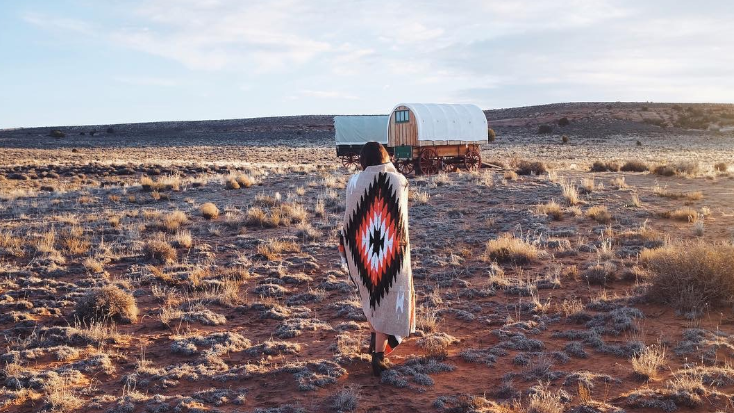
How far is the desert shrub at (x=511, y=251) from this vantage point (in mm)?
9875

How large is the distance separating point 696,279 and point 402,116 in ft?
63.4

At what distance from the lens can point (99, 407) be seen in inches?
189

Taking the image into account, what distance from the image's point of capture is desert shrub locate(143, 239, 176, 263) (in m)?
10.5

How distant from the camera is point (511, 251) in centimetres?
998

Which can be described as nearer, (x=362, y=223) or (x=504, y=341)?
(x=362, y=223)

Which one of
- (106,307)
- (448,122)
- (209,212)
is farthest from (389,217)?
(448,122)

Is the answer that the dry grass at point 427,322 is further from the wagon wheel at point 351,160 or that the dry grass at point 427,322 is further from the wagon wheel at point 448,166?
the wagon wheel at point 351,160

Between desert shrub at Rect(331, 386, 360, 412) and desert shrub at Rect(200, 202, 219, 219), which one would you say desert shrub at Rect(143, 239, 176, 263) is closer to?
desert shrub at Rect(200, 202, 219, 219)

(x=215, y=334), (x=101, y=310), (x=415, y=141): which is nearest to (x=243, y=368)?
(x=215, y=334)

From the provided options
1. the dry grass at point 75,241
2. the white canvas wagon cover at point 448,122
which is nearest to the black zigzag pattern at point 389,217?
the dry grass at point 75,241

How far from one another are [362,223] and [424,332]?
2149 millimetres

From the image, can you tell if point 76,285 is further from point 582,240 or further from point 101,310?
point 582,240

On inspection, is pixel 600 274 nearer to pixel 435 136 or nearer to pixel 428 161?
pixel 435 136

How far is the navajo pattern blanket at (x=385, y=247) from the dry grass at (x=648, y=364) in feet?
7.16
